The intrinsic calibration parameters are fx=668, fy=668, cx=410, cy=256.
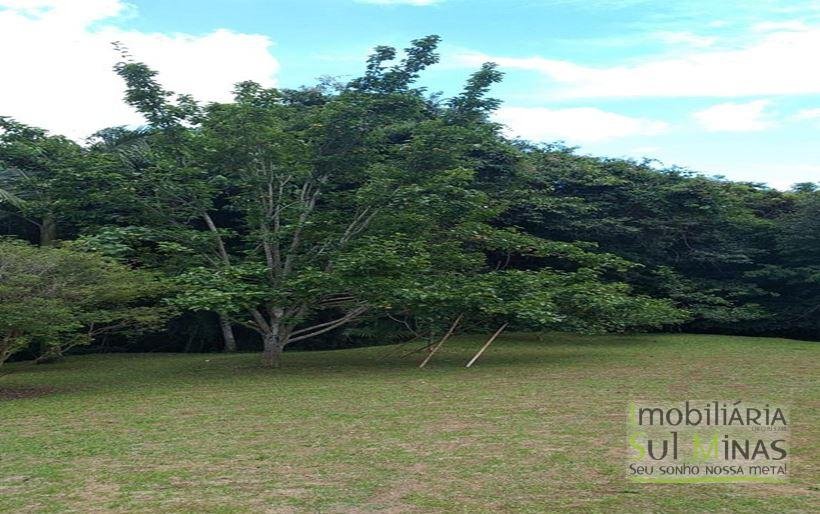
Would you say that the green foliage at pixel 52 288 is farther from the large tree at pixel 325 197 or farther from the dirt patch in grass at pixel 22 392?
the large tree at pixel 325 197

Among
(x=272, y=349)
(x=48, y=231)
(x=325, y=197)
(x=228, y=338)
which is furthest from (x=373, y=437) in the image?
(x=228, y=338)

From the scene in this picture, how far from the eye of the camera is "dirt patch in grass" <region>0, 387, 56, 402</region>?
10980 mm

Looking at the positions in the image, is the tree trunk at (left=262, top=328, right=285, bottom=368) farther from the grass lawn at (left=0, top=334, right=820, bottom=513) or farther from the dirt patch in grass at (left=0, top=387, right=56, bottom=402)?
the dirt patch in grass at (left=0, top=387, right=56, bottom=402)

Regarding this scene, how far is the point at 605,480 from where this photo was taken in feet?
17.2

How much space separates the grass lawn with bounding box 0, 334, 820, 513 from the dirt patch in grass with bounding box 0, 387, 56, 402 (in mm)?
87

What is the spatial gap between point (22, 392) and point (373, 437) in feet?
25.6

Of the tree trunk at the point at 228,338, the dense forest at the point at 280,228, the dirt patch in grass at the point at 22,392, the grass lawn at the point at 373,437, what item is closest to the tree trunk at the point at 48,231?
the dense forest at the point at 280,228

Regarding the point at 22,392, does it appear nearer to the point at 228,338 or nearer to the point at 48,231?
the point at 48,231

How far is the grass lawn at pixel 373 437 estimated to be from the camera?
487cm

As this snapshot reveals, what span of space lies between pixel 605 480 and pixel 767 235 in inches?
829

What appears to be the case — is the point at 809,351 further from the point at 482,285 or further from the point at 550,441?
the point at 550,441

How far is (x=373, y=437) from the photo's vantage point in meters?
7.03

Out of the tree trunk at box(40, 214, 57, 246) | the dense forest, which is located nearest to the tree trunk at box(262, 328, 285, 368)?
the dense forest

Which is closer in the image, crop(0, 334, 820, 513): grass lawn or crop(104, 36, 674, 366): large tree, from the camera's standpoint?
crop(0, 334, 820, 513): grass lawn
